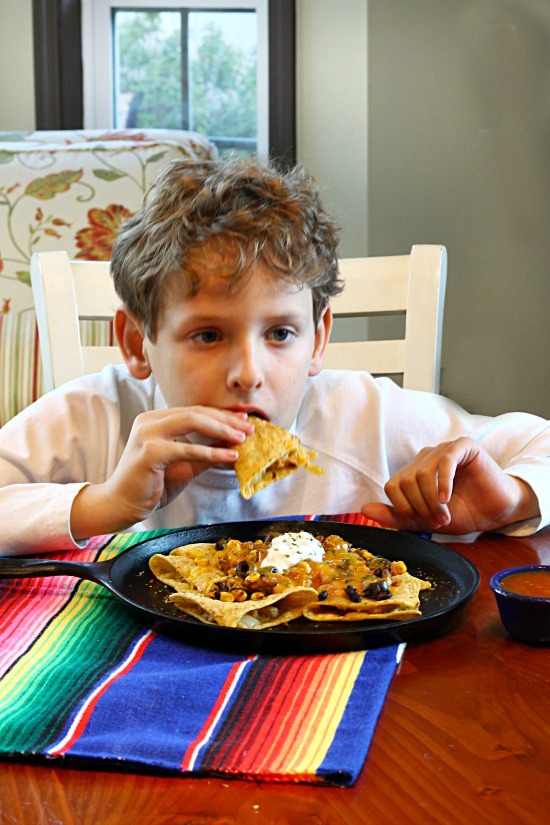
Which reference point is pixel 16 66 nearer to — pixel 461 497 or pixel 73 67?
pixel 73 67

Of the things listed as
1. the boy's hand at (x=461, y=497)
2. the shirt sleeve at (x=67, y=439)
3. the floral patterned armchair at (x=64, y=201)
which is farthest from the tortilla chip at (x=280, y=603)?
the floral patterned armchair at (x=64, y=201)

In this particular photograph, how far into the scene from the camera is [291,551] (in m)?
1.03

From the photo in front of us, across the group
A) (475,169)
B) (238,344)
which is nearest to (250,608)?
(238,344)

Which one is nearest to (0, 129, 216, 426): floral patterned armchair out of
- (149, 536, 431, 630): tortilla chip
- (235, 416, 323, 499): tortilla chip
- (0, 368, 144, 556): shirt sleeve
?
(0, 368, 144, 556): shirt sleeve

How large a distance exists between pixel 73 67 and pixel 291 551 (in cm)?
357

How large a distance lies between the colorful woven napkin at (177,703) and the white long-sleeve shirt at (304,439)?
0.66 m

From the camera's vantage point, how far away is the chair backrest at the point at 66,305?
2064 mm

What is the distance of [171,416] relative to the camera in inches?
48.6

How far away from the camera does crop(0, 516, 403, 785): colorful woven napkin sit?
0.62 meters

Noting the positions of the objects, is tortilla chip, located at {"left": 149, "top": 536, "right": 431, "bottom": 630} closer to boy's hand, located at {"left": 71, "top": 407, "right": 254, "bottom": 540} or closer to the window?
boy's hand, located at {"left": 71, "top": 407, "right": 254, "bottom": 540}

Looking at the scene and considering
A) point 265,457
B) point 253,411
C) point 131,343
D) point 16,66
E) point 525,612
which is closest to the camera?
point 525,612

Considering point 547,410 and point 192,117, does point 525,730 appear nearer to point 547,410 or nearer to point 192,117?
point 547,410

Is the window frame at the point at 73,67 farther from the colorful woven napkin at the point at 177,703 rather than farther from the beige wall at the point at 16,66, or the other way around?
the colorful woven napkin at the point at 177,703

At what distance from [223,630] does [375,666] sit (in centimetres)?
13
